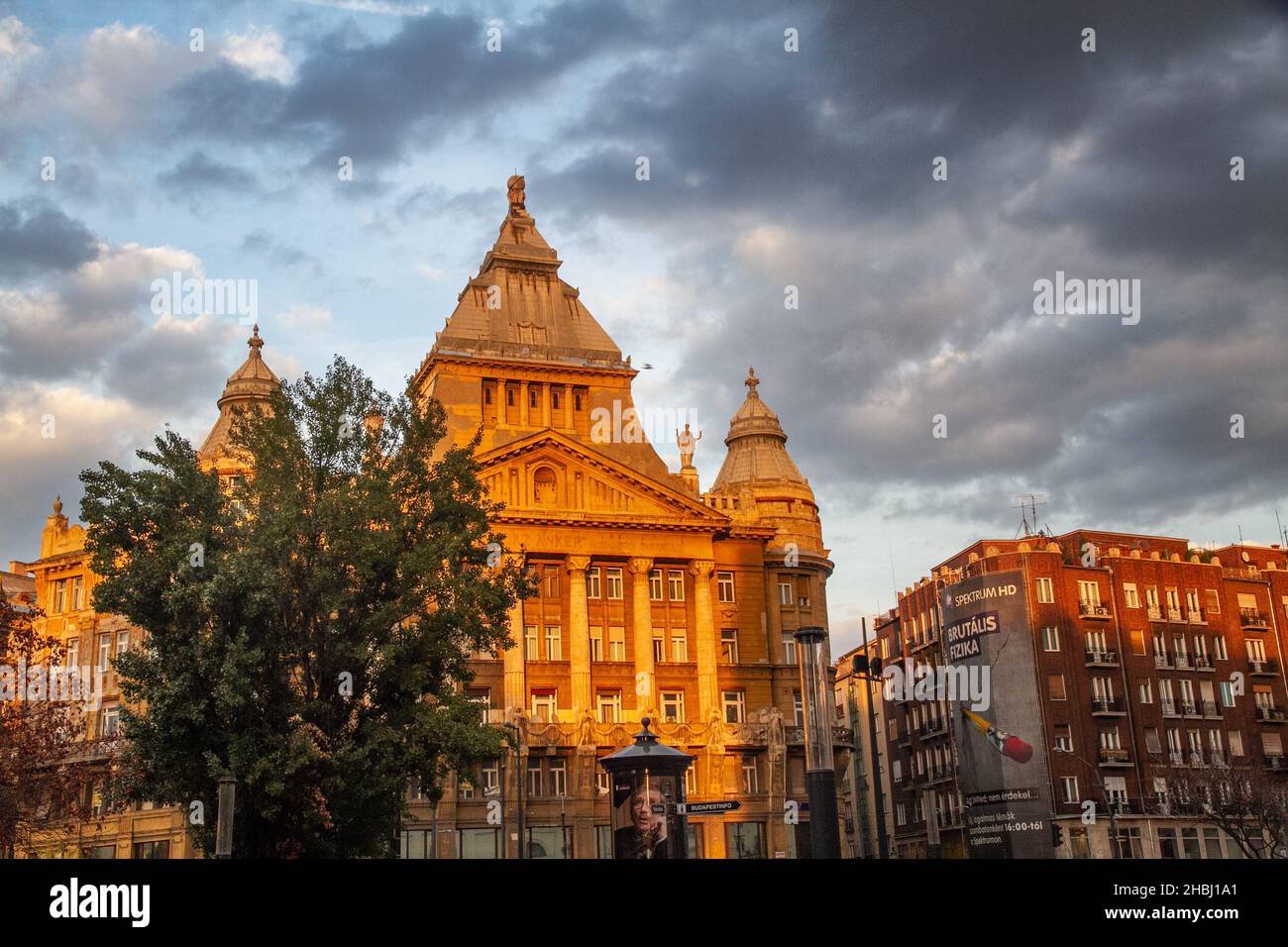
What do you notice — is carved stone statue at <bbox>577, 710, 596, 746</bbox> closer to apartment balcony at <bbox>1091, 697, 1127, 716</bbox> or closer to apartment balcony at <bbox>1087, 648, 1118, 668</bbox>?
apartment balcony at <bbox>1091, 697, 1127, 716</bbox>

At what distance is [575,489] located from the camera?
7881 centimetres

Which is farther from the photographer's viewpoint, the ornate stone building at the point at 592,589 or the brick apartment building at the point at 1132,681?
the brick apartment building at the point at 1132,681

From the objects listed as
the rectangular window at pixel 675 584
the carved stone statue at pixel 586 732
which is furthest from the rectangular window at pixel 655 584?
the carved stone statue at pixel 586 732

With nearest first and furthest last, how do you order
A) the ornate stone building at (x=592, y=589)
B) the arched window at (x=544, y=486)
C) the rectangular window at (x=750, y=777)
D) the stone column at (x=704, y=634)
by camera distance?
the ornate stone building at (x=592, y=589) → the rectangular window at (x=750, y=777) → the stone column at (x=704, y=634) → the arched window at (x=544, y=486)

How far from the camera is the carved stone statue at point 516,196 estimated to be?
9131 cm

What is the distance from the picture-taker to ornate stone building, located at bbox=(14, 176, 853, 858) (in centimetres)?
7256

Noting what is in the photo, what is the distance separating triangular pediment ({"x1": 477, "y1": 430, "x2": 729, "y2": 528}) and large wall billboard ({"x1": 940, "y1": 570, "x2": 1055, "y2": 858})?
88.4ft

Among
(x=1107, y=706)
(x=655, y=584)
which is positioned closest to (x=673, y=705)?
(x=655, y=584)

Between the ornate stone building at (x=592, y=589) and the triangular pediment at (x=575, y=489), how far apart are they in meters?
0.10

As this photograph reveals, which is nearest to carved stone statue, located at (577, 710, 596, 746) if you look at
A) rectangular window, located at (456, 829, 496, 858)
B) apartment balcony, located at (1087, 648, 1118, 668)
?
rectangular window, located at (456, 829, 496, 858)

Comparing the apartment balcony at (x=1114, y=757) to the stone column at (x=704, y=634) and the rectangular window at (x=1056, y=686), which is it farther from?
the stone column at (x=704, y=634)

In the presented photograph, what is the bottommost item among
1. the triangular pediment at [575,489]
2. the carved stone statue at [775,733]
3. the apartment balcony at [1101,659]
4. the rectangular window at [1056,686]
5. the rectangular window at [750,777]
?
the rectangular window at [750,777]
